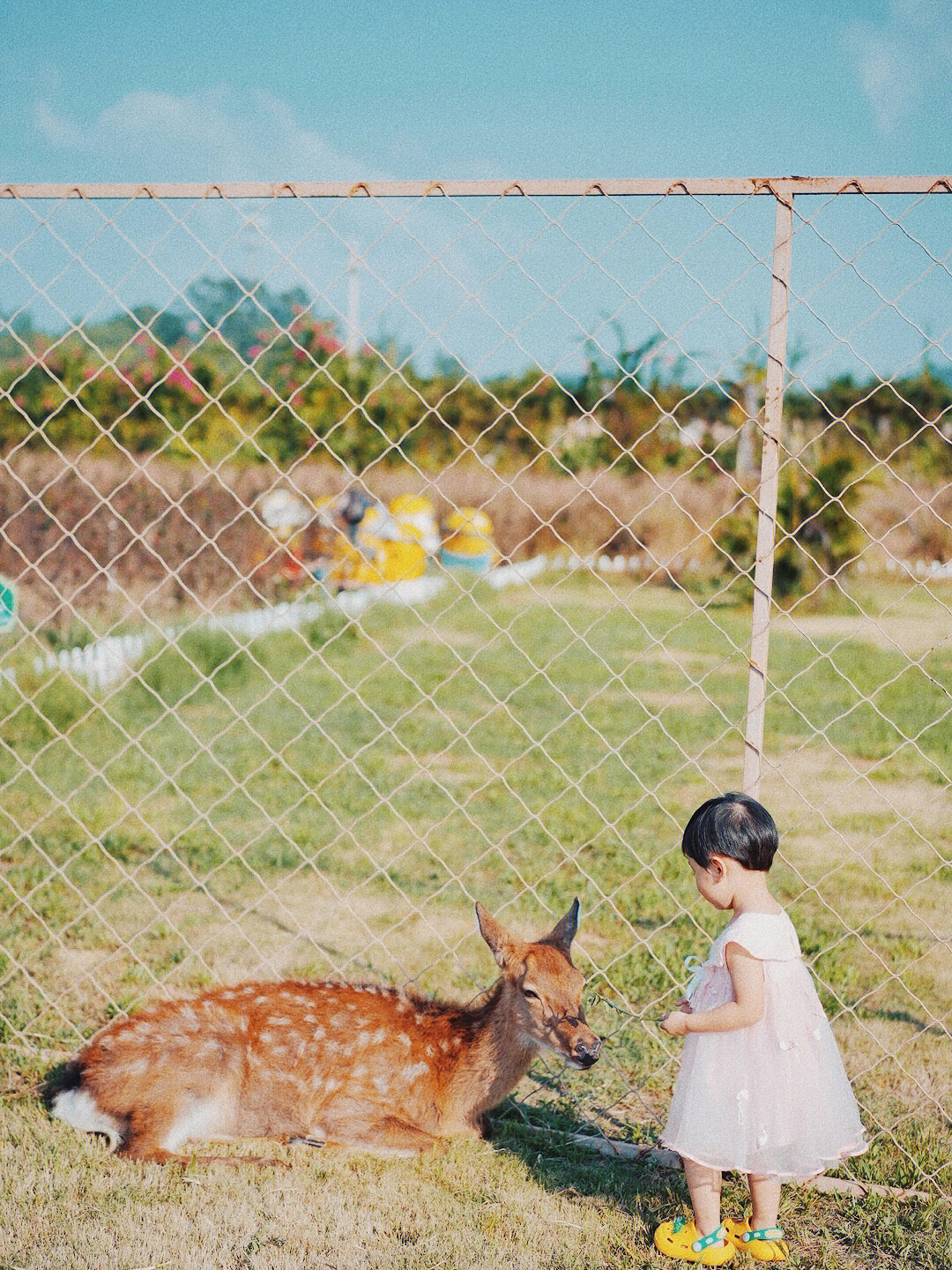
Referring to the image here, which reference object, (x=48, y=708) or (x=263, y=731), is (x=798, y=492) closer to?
(x=263, y=731)

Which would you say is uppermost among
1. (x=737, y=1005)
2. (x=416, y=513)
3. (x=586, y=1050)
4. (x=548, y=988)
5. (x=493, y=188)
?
(x=416, y=513)

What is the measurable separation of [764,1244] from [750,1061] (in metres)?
0.47

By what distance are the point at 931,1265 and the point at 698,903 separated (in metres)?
2.44

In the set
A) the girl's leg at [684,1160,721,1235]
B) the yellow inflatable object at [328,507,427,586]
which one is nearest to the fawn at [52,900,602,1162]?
the girl's leg at [684,1160,721,1235]

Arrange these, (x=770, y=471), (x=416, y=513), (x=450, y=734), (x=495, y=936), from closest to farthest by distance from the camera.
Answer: (x=770, y=471) → (x=495, y=936) → (x=450, y=734) → (x=416, y=513)

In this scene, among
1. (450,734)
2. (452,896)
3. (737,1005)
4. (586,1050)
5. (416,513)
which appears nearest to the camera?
(737,1005)

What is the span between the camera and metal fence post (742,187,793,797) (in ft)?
9.64

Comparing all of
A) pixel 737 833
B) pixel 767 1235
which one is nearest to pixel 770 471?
pixel 737 833

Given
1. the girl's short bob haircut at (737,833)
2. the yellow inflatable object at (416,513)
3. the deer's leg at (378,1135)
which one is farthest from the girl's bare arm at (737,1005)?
the yellow inflatable object at (416,513)

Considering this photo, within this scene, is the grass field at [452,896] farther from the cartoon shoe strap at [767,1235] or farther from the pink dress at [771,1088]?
the pink dress at [771,1088]

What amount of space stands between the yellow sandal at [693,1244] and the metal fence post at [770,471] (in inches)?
42.0

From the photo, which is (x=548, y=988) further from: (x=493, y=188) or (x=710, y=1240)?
(x=493, y=188)

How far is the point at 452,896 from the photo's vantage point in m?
5.19

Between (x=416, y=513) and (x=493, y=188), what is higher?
(x=416, y=513)
